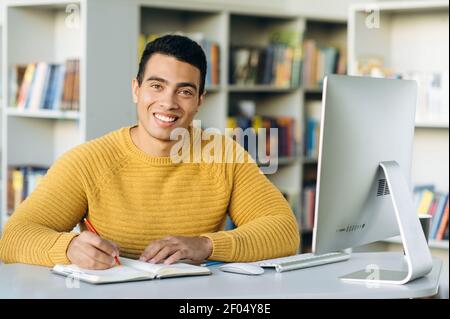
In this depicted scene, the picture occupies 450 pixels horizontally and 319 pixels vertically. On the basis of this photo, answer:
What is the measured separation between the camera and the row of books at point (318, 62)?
552 cm

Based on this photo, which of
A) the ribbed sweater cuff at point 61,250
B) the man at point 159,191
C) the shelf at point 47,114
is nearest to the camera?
the ribbed sweater cuff at point 61,250

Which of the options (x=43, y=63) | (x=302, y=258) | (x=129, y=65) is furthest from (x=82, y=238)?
(x=43, y=63)

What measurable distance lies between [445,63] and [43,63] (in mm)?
2067

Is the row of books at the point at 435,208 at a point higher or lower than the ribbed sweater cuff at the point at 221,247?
lower

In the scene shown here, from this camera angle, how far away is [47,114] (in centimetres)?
447

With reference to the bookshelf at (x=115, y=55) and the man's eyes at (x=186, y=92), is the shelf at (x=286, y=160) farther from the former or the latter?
the man's eyes at (x=186, y=92)

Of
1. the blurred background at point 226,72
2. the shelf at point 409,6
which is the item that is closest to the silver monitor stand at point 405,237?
the blurred background at point 226,72

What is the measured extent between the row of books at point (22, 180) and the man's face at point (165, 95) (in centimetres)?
210

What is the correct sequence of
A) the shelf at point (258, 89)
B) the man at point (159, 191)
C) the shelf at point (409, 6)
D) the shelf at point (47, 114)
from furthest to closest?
1. the shelf at point (258, 89)
2. the shelf at point (47, 114)
3. the shelf at point (409, 6)
4. the man at point (159, 191)

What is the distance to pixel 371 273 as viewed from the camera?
90.1 inches

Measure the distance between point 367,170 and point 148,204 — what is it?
27.5 inches

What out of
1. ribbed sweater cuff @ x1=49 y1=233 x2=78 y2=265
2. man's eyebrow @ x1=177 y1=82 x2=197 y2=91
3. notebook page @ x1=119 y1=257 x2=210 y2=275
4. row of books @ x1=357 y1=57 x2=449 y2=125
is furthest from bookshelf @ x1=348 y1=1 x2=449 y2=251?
ribbed sweater cuff @ x1=49 y1=233 x2=78 y2=265

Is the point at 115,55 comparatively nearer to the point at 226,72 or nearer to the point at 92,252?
the point at 226,72

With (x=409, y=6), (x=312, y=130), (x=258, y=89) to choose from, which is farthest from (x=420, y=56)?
(x=312, y=130)
